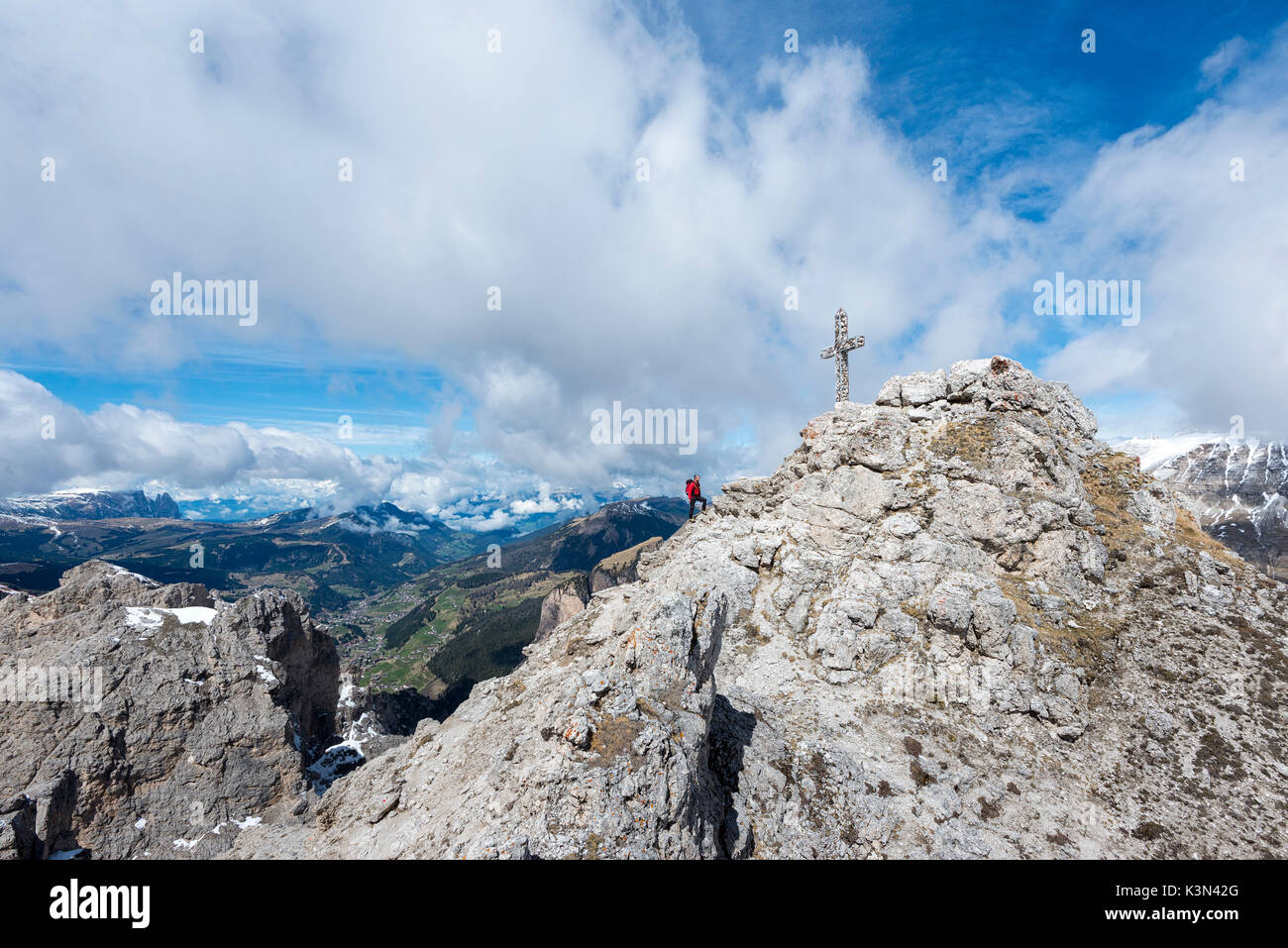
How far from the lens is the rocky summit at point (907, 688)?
13.6 metres

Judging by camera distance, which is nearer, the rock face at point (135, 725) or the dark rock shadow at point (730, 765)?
the dark rock shadow at point (730, 765)

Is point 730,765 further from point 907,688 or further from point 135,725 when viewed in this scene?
point 135,725

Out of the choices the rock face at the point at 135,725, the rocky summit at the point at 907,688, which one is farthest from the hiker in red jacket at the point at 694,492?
the rock face at the point at 135,725

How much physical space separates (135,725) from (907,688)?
4383cm

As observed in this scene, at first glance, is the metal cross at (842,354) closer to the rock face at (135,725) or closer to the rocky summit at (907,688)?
the rocky summit at (907,688)

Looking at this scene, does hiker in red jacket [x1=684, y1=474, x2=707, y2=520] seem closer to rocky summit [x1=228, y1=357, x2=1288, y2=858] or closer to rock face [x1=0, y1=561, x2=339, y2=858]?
rocky summit [x1=228, y1=357, x2=1288, y2=858]

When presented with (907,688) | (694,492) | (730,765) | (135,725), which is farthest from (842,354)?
(135,725)

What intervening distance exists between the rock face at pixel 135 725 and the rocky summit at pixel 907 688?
5.21m

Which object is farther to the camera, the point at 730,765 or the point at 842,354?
the point at 842,354

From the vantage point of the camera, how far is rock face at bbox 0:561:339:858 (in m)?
24.7

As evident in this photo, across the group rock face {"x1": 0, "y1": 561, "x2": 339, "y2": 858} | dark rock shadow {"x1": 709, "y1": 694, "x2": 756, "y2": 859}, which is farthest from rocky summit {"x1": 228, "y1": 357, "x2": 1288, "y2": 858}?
rock face {"x1": 0, "y1": 561, "x2": 339, "y2": 858}

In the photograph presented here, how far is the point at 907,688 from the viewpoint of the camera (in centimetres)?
2388

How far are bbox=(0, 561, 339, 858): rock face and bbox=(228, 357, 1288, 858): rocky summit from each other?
5212 millimetres
